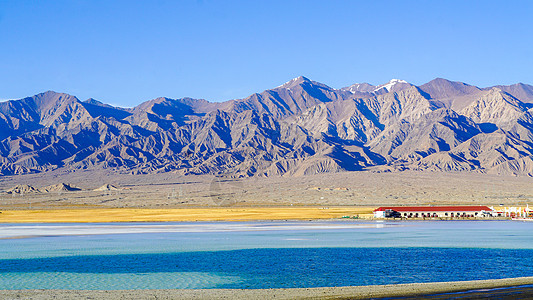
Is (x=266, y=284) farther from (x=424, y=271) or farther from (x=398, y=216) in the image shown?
(x=398, y=216)

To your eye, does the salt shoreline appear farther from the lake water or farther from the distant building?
the distant building

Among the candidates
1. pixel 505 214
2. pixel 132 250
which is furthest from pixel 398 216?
pixel 132 250

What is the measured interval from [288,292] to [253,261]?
20.1m

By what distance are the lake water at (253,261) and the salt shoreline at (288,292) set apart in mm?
3077

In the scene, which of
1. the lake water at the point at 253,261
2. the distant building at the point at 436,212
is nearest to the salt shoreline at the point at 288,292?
the lake water at the point at 253,261

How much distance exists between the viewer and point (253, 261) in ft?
196

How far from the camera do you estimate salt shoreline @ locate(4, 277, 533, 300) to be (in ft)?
126

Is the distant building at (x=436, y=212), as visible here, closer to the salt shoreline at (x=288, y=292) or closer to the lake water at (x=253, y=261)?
the lake water at (x=253, y=261)

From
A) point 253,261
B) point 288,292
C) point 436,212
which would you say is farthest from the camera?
point 436,212

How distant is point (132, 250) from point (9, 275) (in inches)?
882

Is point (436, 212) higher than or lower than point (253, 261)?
lower

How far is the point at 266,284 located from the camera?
44656 mm

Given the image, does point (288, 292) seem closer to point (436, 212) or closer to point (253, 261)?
point (253, 261)

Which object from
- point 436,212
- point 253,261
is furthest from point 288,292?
point 436,212
